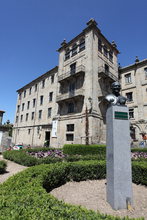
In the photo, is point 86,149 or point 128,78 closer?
point 86,149

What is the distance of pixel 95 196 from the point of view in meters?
4.78

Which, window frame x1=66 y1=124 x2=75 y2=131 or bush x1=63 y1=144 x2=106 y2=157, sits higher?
window frame x1=66 y1=124 x2=75 y2=131

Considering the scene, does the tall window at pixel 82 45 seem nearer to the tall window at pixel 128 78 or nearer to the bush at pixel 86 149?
the tall window at pixel 128 78

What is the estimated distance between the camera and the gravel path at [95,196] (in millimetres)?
3875

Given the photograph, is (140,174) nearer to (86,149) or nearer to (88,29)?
(86,149)

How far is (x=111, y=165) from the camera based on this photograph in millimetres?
4441

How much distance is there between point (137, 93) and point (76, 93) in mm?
11872

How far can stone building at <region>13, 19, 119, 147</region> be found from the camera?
1966 cm

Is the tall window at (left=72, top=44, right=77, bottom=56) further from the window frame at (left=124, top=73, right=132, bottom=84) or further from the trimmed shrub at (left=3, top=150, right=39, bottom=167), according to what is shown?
the trimmed shrub at (left=3, top=150, right=39, bottom=167)

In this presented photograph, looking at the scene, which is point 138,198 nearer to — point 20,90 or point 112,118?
point 112,118

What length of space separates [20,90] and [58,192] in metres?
38.4

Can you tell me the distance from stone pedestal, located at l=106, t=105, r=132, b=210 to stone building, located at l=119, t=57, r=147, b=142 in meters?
19.1


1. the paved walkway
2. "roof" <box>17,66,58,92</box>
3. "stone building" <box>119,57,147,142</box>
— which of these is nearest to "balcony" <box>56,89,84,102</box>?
"roof" <box>17,66,58,92</box>

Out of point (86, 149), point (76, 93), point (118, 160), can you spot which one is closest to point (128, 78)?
point (76, 93)
